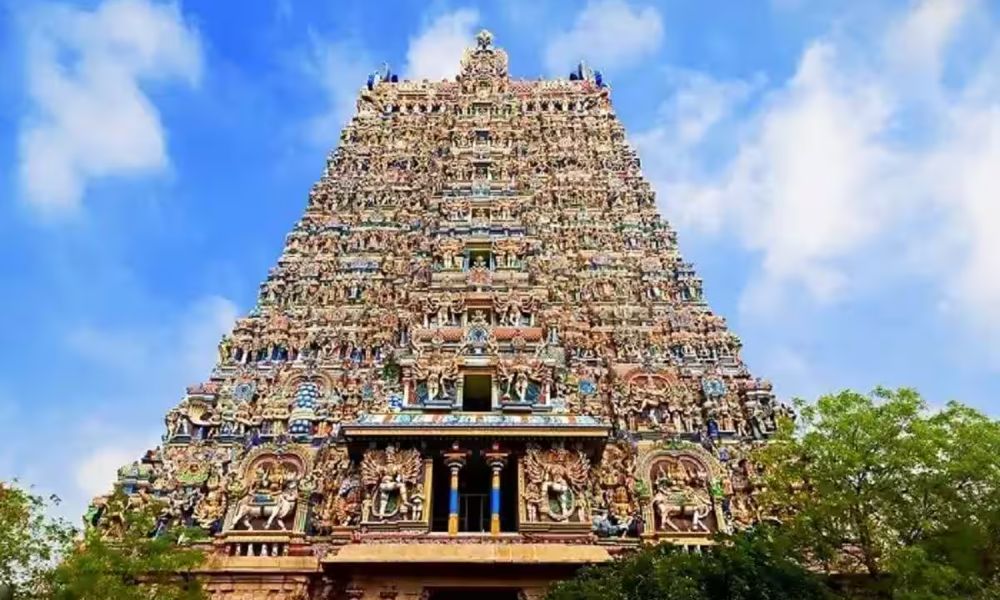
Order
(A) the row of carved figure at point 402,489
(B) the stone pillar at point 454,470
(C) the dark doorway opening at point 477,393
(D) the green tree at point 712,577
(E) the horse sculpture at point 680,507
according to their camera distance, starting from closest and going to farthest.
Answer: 1. (D) the green tree at point 712,577
2. (B) the stone pillar at point 454,470
3. (A) the row of carved figure at point 402,489
4. (E) the horse sculpture at point 680,507
5. (C) the dark doorway opening at point 477,393

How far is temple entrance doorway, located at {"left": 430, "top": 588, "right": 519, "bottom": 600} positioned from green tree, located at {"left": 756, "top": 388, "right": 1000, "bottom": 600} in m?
5.47

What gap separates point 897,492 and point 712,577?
4.45m

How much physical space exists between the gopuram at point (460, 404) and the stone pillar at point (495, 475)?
48 millimetres

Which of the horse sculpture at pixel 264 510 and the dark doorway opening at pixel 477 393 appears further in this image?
the dark doorway opening at pixel 477 393

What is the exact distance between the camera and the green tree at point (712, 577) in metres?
11.4

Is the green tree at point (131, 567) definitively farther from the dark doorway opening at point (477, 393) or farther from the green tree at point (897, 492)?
the green tree at point (897, 492)

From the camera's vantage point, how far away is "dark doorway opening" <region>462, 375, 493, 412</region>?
65.5 feet

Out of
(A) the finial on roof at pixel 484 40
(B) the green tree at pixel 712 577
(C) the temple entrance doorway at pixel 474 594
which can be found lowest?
(B) the green tree at pixel 712 577

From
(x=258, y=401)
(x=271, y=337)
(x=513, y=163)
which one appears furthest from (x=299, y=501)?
(x=513, y=163)

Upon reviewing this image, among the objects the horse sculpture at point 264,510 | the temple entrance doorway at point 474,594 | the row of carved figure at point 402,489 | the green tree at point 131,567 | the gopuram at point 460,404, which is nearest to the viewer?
the green tree at point 131,567

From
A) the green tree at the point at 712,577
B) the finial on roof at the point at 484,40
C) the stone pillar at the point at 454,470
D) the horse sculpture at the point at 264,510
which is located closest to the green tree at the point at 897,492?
the green tree at the point at 712,577

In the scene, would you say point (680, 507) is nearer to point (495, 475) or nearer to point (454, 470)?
point (495, 475)

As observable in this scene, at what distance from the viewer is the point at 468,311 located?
2216 cm

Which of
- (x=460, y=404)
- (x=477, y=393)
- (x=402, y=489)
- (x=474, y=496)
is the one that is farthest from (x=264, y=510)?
(x=477, y=393)
